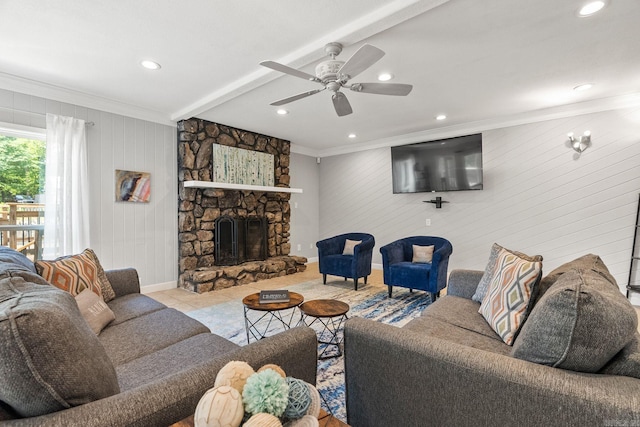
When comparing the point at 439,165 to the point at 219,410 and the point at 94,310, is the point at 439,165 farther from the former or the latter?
the point at 219,410

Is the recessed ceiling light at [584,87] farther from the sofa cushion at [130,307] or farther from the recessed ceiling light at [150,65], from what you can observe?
the sofa cushion at [130,307]

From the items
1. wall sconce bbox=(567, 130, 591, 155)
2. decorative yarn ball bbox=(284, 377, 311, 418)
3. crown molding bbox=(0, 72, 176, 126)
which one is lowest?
decorative yarn ball bbox=(284, 377, 311, 418)

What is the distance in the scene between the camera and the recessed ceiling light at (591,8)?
2.03 meters

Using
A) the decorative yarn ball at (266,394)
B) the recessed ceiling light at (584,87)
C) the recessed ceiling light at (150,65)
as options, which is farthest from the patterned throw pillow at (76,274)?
the recessed ceiling light at (584,87)

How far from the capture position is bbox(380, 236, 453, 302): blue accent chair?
3629 millimetres

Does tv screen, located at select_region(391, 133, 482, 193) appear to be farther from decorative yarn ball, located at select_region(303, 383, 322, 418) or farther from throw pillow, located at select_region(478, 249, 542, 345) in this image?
decorative yarn ball, located at select_region(303, 383, 322, 418)

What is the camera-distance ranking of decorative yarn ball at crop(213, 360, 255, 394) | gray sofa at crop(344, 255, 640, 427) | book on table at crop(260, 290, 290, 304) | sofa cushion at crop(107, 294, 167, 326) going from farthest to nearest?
book on table at crop(260, 290, 290, 304) < sofa cushion at crop(107, 294, 167, 326) < gray sofa at crop(344, 255, 640, 427) < decorative yarn ball at crop(213, 360, 255, 394)

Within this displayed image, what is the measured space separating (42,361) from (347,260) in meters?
3.91

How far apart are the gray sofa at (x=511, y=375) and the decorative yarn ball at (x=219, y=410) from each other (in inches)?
27.6

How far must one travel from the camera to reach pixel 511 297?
1.68 m

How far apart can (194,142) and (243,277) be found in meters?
2.16

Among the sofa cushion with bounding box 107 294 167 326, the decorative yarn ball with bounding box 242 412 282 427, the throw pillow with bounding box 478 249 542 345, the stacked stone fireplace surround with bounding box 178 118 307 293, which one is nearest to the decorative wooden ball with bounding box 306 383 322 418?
the decorative yarn ball with bounding box 242 412 282 427

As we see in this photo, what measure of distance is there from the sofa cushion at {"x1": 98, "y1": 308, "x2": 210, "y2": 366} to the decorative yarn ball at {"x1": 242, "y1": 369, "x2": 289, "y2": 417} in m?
1.16

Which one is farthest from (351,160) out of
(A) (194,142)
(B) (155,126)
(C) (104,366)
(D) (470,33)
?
(C) (104,366)
